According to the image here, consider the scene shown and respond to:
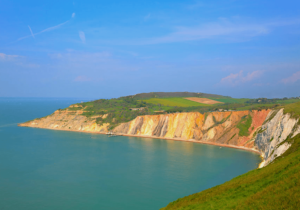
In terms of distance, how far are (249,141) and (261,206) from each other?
52.9m

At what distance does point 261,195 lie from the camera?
45.5ft

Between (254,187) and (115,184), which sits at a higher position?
(254,187)

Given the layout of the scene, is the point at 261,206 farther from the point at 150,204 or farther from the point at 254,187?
the point at 150,204

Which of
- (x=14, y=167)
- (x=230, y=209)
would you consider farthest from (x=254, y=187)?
(x=14, y=167)

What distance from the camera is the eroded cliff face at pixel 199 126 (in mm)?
65688

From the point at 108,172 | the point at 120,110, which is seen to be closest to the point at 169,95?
the point at 120,110

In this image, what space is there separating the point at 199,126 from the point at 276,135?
28702mm

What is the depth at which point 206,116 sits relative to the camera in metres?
74.8

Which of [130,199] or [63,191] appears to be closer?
[130,199]

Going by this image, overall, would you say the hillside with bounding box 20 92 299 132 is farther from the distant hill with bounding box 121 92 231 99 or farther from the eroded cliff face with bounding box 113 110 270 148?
the distant hill with bounding box 121 92 231 99

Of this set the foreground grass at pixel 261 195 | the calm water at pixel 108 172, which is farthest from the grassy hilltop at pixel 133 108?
the foreground grass at pixel 261 195

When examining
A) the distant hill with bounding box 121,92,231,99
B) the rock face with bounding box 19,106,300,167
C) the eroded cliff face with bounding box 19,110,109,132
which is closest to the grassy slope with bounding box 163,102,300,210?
the rock face with bounding box 19,106,300,167

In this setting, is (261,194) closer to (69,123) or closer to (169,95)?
(69,123)

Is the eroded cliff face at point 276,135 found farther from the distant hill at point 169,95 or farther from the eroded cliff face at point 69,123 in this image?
the distant hill at point 169,95
